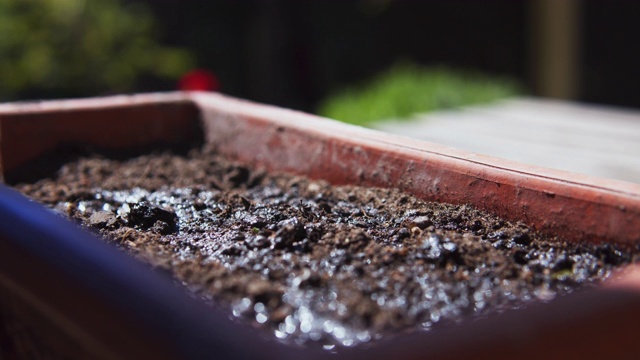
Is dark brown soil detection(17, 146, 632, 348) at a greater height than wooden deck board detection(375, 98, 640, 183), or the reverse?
dark brown soil detection(17, 146, 632, 348)

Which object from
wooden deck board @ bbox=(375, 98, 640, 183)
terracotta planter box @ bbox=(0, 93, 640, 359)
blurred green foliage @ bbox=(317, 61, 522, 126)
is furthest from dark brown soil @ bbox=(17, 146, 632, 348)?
blurred green foliage @ bbox=(317, 61, 522, 126)

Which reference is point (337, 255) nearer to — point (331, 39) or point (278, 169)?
point (278, 169)

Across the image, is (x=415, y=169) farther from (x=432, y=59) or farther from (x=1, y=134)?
(x=432, y=59)

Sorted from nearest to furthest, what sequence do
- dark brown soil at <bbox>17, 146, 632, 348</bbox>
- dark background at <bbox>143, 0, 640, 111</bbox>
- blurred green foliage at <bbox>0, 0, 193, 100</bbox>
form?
dark brown soil at <bbox>17, 146, 632, 348</bbox> < blurred green foliage at <bbox>0, 0, 193, 100</bbox> < dark background at <bbox>143, 0, 640, 111</bbox>

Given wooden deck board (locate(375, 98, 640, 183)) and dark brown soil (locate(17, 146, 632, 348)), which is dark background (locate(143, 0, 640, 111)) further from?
dark brown soil (locate(17, 146, 632, 348))

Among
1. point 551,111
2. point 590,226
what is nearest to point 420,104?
point 551,111

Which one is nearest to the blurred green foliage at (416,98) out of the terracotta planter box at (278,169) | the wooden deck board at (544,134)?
the wooden deck board at (544,134)
